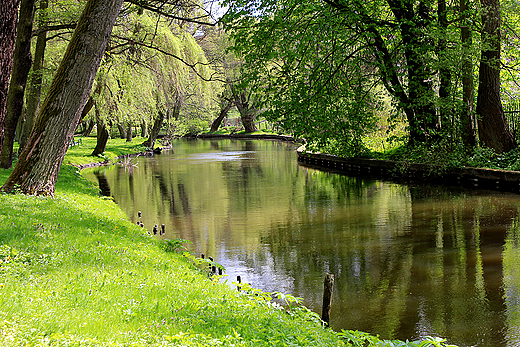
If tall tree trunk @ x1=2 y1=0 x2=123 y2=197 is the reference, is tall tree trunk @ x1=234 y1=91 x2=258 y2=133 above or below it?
above

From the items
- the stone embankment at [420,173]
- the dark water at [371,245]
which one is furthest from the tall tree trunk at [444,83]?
the dark water at [371,245]

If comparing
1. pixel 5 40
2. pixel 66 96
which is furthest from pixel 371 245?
pixel 5 40

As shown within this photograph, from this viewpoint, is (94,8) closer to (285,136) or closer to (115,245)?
(115,245)

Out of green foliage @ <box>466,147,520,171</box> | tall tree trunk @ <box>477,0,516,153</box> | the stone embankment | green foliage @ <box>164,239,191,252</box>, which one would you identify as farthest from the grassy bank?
tall tree trunk @ <box>477,0,516,153</box>

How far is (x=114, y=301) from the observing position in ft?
16.8

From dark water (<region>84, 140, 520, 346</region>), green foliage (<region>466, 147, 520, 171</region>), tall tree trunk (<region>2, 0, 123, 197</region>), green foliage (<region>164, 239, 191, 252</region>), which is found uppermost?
tall tree trunk (<region>2, 0, 123, 197</region>)

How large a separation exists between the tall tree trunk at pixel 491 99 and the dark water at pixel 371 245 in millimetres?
2943

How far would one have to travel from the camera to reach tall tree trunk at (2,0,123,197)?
417 inches

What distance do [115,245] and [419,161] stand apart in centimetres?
1538

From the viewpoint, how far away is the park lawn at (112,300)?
4.16 m

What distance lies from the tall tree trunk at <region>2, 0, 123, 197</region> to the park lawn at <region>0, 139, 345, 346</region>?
8.20 feet

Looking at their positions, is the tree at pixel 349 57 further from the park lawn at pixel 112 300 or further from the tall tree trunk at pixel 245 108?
the tall tree trunk at pixel 245 108

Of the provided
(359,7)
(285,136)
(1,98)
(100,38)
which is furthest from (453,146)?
(285,136)

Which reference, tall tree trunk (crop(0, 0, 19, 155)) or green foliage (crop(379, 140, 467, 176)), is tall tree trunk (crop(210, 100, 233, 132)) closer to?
green foliage (crop(379, 140, 467, 176))
